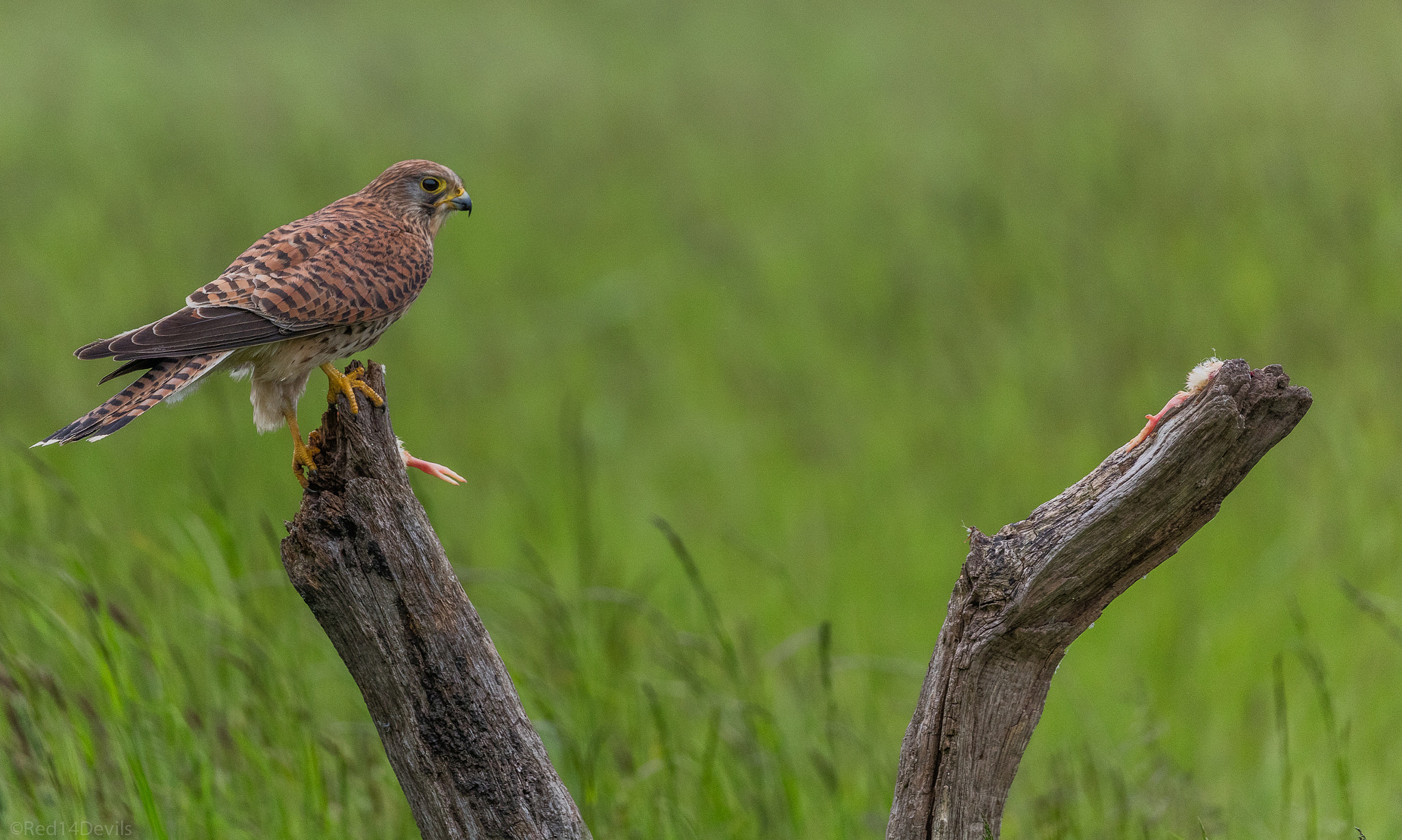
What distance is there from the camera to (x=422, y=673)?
2078 mm

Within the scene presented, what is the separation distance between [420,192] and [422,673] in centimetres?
189

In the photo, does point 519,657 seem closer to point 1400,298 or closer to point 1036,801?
point 1036,801

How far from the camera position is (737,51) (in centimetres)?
1327

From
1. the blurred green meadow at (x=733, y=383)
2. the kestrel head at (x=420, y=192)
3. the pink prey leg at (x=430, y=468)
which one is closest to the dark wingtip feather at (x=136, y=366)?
the pink prey leg at (x=430, y=468)

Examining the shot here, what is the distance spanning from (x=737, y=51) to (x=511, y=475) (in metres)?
8.12

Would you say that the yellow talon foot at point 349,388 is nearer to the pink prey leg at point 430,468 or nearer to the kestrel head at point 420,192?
the pink prey leg at point 430,468

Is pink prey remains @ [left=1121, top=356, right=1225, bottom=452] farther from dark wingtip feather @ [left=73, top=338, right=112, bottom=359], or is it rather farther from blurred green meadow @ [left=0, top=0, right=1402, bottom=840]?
dark wingtip feather @ [left=73, top=338, right=112, bottom=359]

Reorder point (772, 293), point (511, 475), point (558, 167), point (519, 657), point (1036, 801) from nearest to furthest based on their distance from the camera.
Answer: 1. point (1036, 801)
2. point (519, 657)
3. point (511, 475)
4. point (772, 293)
5. point (558, 167)

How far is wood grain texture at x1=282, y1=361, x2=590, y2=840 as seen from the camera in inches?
81.8

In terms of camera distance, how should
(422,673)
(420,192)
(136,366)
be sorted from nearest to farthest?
1. (422,673)
2. (136,366)
3. (420,192)

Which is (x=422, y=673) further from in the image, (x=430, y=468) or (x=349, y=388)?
(x=349, y=388)

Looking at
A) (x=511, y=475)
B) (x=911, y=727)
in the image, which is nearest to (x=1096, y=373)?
(x=511, y=475)

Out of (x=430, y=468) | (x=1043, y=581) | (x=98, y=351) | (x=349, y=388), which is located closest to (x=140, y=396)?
(x=98, y=351)

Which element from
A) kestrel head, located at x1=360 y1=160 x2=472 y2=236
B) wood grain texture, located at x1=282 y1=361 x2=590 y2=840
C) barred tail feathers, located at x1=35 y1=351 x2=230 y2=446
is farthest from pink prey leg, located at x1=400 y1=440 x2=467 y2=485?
kestrel head, located at x1=360 y1=160 x2=472 y2=236
